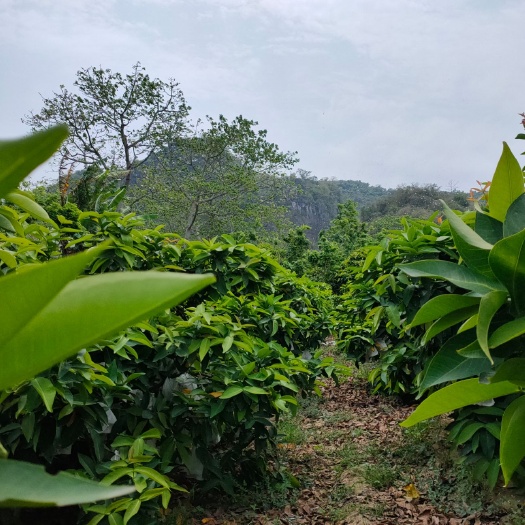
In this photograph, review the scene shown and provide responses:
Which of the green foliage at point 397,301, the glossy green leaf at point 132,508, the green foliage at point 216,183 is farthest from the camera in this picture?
the green foliage at point 216,183

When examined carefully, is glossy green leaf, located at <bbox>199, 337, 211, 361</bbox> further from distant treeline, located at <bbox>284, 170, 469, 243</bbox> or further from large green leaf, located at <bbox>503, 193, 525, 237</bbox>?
distant treeline, located at <bbox>284, 170, 469, 243</bbox>

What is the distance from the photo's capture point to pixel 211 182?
16984 mm

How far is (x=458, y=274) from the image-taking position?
2.82ft

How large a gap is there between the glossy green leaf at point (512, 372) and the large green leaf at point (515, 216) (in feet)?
0.72

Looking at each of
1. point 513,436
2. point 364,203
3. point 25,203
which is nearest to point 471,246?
point 513,436

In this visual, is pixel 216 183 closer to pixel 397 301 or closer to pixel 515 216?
pixel 397 301

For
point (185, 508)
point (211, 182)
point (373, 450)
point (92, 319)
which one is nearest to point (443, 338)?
point (373, 450)

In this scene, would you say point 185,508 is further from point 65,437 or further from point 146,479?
point 65,437

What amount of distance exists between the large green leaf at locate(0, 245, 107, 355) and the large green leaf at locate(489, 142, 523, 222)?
2.62 feet

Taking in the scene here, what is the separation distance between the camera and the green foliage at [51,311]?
24cm

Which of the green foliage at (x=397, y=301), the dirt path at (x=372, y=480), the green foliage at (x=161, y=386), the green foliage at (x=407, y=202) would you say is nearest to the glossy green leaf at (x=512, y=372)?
the green foliage at (x=161, y=386)

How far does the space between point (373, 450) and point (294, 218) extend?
36.7 metres

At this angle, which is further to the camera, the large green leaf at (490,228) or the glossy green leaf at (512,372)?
the large green leaf at (490,228)

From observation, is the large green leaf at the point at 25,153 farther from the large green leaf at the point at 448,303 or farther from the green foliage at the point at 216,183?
the green foliage at the point at 216,183
